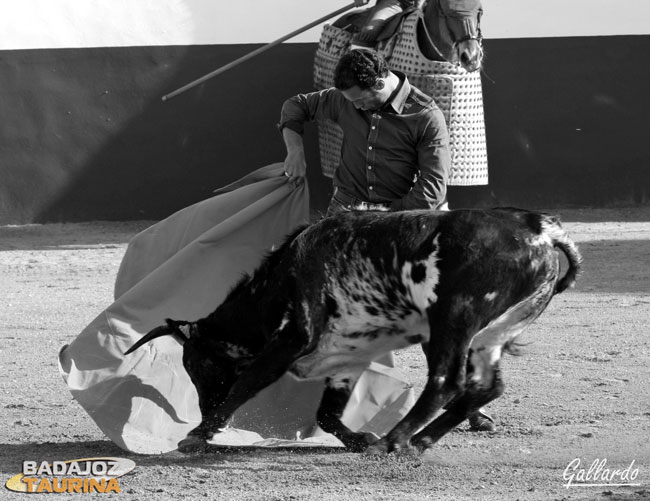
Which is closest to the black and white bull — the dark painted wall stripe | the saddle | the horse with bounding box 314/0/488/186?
the horse with bounding box 314/0/488/186

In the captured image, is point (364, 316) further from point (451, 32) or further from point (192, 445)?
point (451, 32)

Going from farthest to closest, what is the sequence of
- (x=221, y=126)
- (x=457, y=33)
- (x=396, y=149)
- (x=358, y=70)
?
1. (x=221, y=126)
2. (x=457, y=33)
3. (x=396, y=149)
4. (x=358, y=70)

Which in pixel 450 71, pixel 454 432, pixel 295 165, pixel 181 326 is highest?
pixel 450 71

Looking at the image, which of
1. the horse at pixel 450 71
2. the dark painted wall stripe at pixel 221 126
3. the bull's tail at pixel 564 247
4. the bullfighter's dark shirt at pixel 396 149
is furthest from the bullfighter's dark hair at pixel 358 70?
the dark painted wall stripe at pixel 221 126

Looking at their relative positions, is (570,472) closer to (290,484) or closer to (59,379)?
(290,484)

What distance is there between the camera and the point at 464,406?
148 inches

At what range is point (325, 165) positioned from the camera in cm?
516

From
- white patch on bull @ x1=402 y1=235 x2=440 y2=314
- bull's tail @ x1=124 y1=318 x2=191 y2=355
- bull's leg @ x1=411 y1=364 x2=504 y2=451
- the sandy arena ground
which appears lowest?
the sandy arena ground

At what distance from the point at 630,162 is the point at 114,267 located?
4.25 meters

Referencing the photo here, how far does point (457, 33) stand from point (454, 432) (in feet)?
6.18

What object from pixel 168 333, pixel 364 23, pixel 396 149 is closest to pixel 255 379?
pixel 168 333

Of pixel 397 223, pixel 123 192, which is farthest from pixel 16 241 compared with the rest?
pixel 397 223

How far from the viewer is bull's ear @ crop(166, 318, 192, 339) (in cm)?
394
